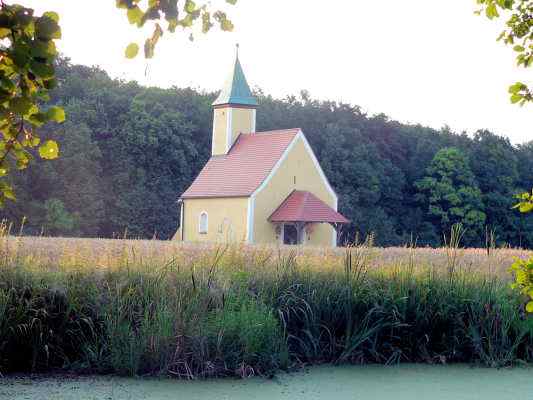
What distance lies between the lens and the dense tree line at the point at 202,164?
3572 centimetres

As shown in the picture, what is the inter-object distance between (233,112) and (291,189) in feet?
16.3

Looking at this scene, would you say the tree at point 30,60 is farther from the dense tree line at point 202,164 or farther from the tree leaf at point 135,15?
the dense tree line at point 202,164

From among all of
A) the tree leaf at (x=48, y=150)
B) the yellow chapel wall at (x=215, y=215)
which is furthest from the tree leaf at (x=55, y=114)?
the yellow chapel wall at (x=215, y=215)

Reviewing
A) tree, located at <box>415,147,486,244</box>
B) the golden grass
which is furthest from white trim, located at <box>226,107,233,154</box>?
the golden grass

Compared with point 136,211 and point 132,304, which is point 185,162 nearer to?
point 136,211

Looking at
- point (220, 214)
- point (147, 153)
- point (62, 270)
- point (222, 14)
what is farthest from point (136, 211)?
point (222, 14)

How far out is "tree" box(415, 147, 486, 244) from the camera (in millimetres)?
45031

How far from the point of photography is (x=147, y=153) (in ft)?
132

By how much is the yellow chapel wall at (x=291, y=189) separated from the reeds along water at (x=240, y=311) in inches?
884

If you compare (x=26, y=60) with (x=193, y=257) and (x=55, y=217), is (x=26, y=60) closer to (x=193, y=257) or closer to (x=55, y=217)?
(x=193, y=257)

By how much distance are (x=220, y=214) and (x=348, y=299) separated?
24879 millimetres

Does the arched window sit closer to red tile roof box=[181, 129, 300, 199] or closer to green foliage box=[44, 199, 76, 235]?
red tile roof box=[181, 129, 300, 199]

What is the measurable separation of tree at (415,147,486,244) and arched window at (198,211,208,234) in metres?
16.4

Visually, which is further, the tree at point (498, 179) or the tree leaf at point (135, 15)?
the tree at point (498, 179)
